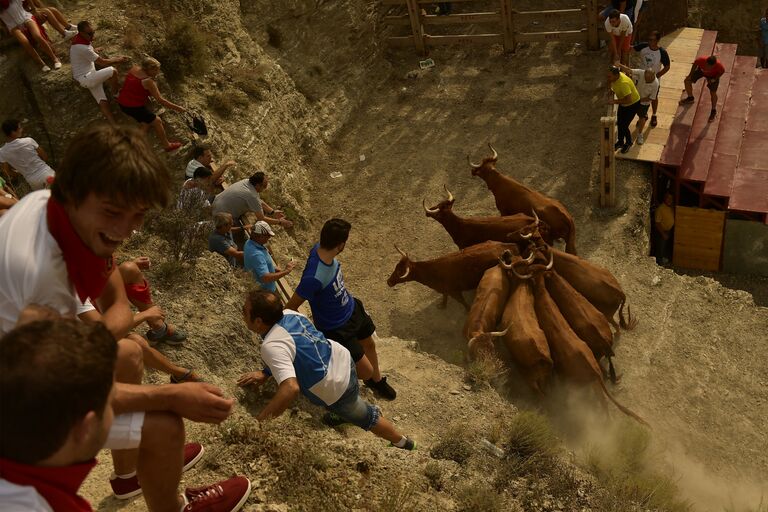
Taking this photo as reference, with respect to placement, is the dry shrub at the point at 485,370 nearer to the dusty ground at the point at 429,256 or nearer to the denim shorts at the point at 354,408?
the dusty ground at the point at 429,256

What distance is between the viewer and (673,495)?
711cm

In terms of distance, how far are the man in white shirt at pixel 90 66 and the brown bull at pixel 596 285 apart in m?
7.14

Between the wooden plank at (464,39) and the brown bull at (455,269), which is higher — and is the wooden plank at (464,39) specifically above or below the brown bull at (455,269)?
above

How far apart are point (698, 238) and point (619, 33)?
4.12 m

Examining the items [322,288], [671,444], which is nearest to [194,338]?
[322,288]

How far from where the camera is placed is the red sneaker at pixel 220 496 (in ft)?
14.8

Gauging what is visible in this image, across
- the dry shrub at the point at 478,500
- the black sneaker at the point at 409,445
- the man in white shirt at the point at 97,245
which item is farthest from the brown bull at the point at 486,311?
the man in white shirt at the point at 97,245

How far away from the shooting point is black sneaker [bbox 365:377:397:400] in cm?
787

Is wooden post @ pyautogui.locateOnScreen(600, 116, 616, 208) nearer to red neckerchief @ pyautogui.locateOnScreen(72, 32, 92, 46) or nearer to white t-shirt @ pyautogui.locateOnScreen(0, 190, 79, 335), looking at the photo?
red neckerchief @ pyautogui.locateOnScreen(72, 32, 92, 46)

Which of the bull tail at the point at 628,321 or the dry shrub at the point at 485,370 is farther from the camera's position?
the bull tail at the point at 628,321

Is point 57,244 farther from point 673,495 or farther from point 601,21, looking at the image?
point 601,21

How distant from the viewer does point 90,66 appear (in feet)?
34.5

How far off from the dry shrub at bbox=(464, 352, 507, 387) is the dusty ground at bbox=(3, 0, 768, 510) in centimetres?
21

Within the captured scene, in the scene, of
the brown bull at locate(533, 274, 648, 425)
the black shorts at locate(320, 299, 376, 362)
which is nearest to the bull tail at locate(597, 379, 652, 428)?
the brown bull at locate(533, 274, 648, 425)
